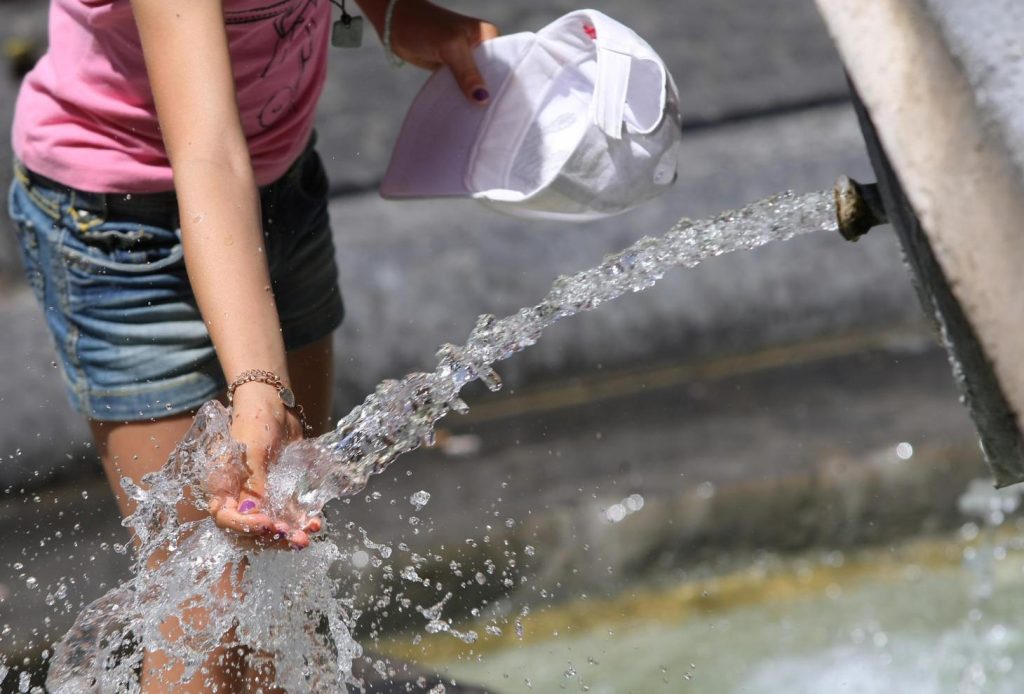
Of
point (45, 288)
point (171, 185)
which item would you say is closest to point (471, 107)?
point (171, 185)

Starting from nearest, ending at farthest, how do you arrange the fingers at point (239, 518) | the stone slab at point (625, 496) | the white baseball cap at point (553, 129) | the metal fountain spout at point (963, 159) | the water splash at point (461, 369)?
the metal fountain spout at point (963, 159)
the fingers at point (239, 518)
the water splash at point (461, 369)
the white baseball cap at point (553, 129)
the stone slab at point (625, 496)

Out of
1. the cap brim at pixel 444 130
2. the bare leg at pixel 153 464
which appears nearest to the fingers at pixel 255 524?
the bare leg at pixel 153 464

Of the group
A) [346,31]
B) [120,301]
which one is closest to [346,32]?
[346,31]

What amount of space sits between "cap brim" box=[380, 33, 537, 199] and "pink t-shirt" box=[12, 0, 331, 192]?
0.16 m

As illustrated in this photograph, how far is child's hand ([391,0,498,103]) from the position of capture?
154cm

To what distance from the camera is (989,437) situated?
1.04 m

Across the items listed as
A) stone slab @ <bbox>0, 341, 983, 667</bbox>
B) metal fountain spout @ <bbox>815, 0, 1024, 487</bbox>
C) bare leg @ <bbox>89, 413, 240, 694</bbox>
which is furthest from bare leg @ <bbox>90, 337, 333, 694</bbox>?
metal fountain spout @ <bbox>815, 0, 1024, 487</bbox>

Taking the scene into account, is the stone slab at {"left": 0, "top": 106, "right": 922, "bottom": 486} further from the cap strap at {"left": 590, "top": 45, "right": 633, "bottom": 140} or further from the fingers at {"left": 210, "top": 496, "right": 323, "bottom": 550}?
the fingers at {"left": 210, "top": 496, "right": 323, "bottom": 550}

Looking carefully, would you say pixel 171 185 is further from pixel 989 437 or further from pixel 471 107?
pixel 989 437

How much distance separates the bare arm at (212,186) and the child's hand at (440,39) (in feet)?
1.45

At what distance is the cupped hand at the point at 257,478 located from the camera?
1069 millimetres

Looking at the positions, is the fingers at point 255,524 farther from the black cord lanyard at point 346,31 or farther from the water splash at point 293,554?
the black cord lanyard at point 346,31

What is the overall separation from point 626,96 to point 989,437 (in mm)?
598

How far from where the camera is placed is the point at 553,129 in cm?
149
